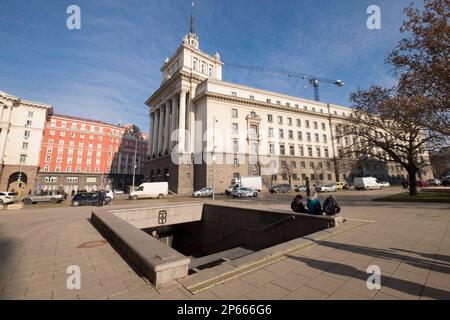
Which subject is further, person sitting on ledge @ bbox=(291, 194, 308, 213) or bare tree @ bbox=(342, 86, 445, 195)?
bare tree @ bbox=(342, 86, 445, 195)

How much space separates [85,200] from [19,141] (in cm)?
4037

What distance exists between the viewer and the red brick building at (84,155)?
6138cm

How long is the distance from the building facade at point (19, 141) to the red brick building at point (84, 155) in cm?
1282

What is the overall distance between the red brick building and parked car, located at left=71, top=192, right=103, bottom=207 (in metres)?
35.1

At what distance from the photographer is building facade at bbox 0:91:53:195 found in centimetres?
4462

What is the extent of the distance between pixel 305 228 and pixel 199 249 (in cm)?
1029

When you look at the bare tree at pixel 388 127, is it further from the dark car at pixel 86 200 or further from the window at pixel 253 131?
the dark car at pixel 86 200

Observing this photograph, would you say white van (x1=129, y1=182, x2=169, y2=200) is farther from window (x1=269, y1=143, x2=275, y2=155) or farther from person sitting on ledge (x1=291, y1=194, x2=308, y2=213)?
person sitting on ledge (x1=291, y1=194, x2=308, y2=213)

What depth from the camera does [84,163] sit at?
2633 inches

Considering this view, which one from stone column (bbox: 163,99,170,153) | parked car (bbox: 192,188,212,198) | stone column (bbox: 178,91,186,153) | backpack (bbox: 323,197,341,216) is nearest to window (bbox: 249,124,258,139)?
A: stone column (bbox: 178,91,186,153)

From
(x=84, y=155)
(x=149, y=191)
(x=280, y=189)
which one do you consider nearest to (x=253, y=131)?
(x=280, y=189)

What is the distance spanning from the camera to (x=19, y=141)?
1849 inches

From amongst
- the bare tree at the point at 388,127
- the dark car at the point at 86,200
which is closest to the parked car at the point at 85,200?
the dark car at the point at 86,200
